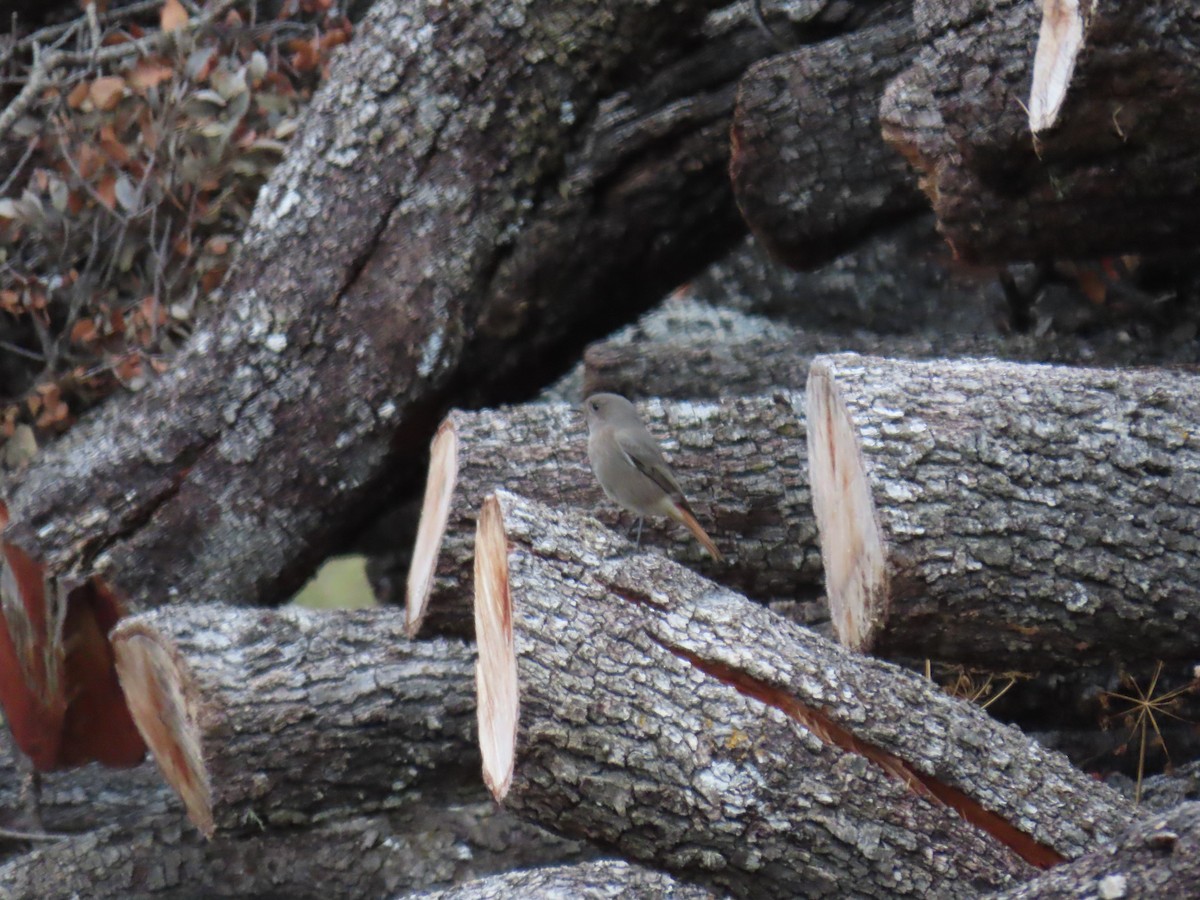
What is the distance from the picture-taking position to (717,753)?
2.54 metres

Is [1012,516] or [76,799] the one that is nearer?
[1012,516]

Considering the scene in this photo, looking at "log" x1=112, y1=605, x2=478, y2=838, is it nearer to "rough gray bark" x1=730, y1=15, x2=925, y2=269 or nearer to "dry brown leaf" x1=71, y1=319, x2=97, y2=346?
"dry brown leaf" x1=71, y1=319, x2=97, y2=346

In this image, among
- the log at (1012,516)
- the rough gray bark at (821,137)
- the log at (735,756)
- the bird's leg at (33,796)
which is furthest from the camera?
the rough gray bark at (821,137)

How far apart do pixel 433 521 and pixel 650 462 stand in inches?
25.3

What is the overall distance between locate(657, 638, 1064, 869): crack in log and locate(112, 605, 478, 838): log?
1244 mm

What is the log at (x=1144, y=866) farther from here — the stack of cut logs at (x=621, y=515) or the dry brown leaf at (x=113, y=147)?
the dry brown leaf at (x=113, y=147)

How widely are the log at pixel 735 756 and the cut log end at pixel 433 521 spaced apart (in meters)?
0.80

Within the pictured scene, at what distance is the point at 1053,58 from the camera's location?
3092 millimetres

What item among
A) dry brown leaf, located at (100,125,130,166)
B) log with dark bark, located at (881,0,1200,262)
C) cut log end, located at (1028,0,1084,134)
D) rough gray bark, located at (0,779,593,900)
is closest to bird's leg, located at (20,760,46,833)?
rough gray bark, located at (0,779,593,900)

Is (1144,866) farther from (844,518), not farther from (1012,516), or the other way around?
(844,518)

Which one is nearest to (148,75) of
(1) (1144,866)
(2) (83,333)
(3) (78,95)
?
(3) (78,95)

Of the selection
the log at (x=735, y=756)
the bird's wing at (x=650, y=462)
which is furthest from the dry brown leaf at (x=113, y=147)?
the log at (x=735, y=756)

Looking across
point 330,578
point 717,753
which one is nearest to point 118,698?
point 717,753

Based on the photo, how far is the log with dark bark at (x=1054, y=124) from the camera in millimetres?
2939
